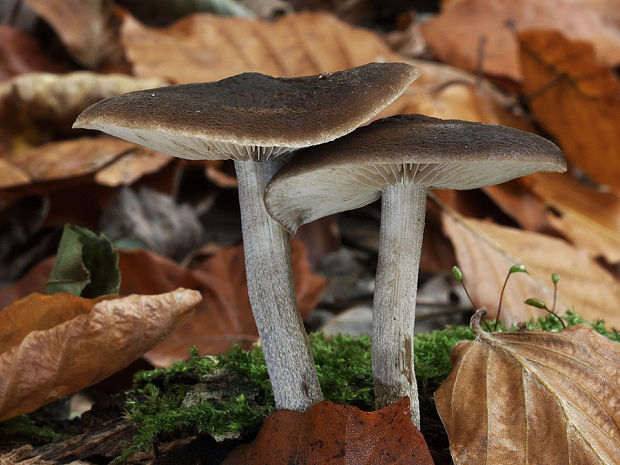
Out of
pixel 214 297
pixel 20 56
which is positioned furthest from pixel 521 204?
pixel 20 56

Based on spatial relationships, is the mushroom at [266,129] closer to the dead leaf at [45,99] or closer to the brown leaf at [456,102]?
the brown leaf at [456,102]

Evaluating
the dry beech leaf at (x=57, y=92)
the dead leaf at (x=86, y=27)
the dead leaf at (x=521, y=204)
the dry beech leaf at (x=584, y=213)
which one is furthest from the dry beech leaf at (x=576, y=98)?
the dead leaf at (x=86, y=27)

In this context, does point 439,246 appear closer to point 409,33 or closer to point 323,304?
point 323,304

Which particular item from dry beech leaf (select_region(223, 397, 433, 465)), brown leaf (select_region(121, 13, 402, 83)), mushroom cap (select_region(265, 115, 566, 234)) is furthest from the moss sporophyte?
brown leaf (select_region(121, 13, 402, 83))

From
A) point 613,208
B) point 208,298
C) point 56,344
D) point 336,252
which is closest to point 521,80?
point 613,208

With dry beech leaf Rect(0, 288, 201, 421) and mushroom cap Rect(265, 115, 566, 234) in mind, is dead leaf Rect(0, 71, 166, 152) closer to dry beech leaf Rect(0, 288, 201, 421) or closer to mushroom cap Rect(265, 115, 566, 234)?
dry beech leaf Rect(0, 288, 201, 421)
